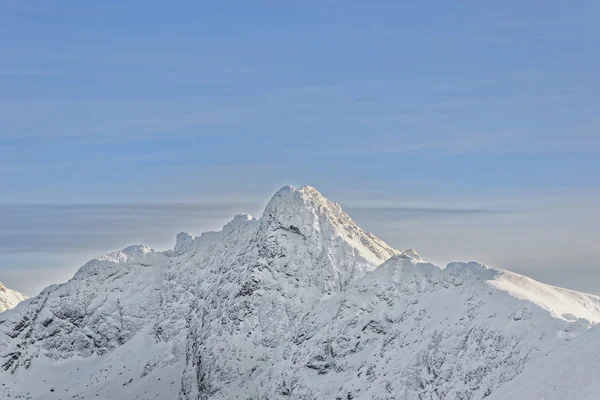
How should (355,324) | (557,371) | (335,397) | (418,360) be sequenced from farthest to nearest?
(355,324) < (335,397) < (418,360) < (557,371)

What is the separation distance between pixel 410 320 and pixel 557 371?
43172 mm

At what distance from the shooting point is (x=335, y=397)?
543 ft

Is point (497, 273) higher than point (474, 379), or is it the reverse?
point (497, 273)

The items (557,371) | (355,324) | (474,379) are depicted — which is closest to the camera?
(557,371)

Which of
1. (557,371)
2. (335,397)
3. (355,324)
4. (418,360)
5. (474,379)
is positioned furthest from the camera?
(355,324)

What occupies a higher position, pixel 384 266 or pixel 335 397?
pixel 384 266

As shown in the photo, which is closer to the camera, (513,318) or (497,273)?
(513,318)

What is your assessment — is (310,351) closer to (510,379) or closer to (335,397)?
(335,397)

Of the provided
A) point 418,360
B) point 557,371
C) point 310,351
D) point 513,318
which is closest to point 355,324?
point 310,351

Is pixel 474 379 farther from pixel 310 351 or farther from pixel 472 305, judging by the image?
pixel 310 351

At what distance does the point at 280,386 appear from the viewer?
18125cm

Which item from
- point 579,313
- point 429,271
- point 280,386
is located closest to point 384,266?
point 429,271

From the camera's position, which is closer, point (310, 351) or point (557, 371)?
point (557, 371)

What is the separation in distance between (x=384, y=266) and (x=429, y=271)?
34.0 feet
